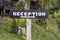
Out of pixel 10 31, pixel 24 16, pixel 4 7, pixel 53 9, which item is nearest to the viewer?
pixel 24 16

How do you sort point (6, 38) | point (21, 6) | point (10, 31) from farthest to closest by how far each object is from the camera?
point (21, 6) < point (10, 31) < point (6, 38)

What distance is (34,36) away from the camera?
11.7 meters

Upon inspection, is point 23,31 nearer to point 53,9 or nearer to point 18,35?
point 18,35

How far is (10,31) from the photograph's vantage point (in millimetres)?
11594

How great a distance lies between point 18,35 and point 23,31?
33cm

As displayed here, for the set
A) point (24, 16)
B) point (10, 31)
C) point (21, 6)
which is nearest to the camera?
point (24, 16)

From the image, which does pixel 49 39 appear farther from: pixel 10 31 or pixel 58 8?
pixel 58 8

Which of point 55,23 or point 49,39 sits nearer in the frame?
point 49,39

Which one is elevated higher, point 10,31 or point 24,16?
point 24,16

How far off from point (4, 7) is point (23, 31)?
2913mm

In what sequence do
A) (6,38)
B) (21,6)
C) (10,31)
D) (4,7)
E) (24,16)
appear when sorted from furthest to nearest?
(4,7)
(21,6)
(10,31)
(6,38)
(24,16)

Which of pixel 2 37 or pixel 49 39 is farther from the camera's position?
pixel 49 39

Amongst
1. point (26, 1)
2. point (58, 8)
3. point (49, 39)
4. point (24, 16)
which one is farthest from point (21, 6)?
point (58, 8)

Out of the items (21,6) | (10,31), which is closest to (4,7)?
(21,6)
